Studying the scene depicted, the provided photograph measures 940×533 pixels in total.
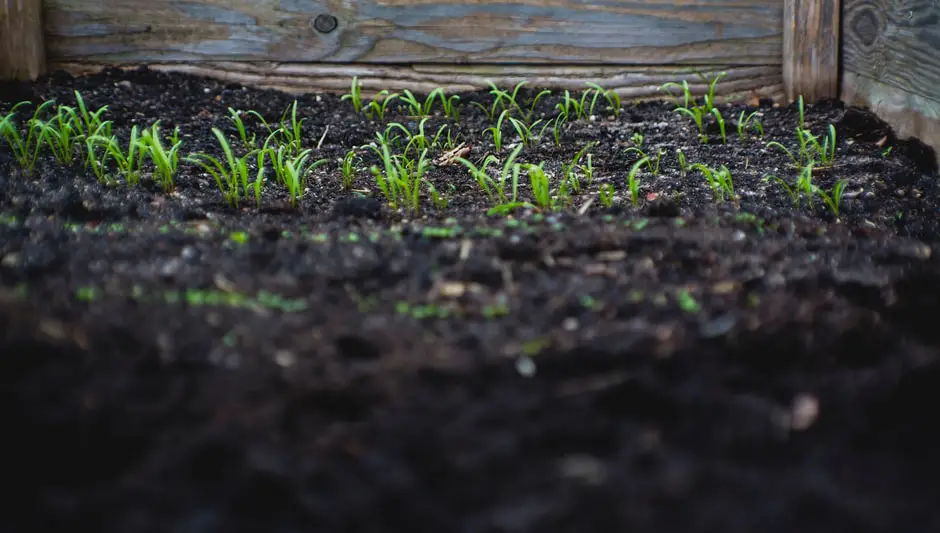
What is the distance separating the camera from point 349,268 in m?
1.38

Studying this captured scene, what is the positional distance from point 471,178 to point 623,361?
5.48 ft

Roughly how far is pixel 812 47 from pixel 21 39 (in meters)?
3.60

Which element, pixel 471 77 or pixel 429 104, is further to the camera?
pixel 471 77

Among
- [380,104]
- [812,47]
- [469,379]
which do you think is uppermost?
[812,47]

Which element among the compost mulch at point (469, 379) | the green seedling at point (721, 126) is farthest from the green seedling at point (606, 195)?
the green seedling at point (721, 126)

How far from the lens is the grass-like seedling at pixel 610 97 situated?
3324mm

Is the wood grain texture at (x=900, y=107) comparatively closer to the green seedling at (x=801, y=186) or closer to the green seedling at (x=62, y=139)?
the green seedling at (x=801, y=186)

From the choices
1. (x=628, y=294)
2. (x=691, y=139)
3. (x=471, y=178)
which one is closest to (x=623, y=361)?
(x=628, y=294)

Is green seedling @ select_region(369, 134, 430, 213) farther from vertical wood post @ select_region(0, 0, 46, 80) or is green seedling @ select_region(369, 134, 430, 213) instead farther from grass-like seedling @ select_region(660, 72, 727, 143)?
vertical wood post @ select_region(0, 0, 46, 80)

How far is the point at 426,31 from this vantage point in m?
3.49

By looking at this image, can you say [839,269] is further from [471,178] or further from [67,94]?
[67,94]

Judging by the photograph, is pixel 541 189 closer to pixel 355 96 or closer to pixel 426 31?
pixel 355 96

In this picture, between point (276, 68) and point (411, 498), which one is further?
point (276, 68)

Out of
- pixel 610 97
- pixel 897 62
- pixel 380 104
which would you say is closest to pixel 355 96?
pixel 380 104
